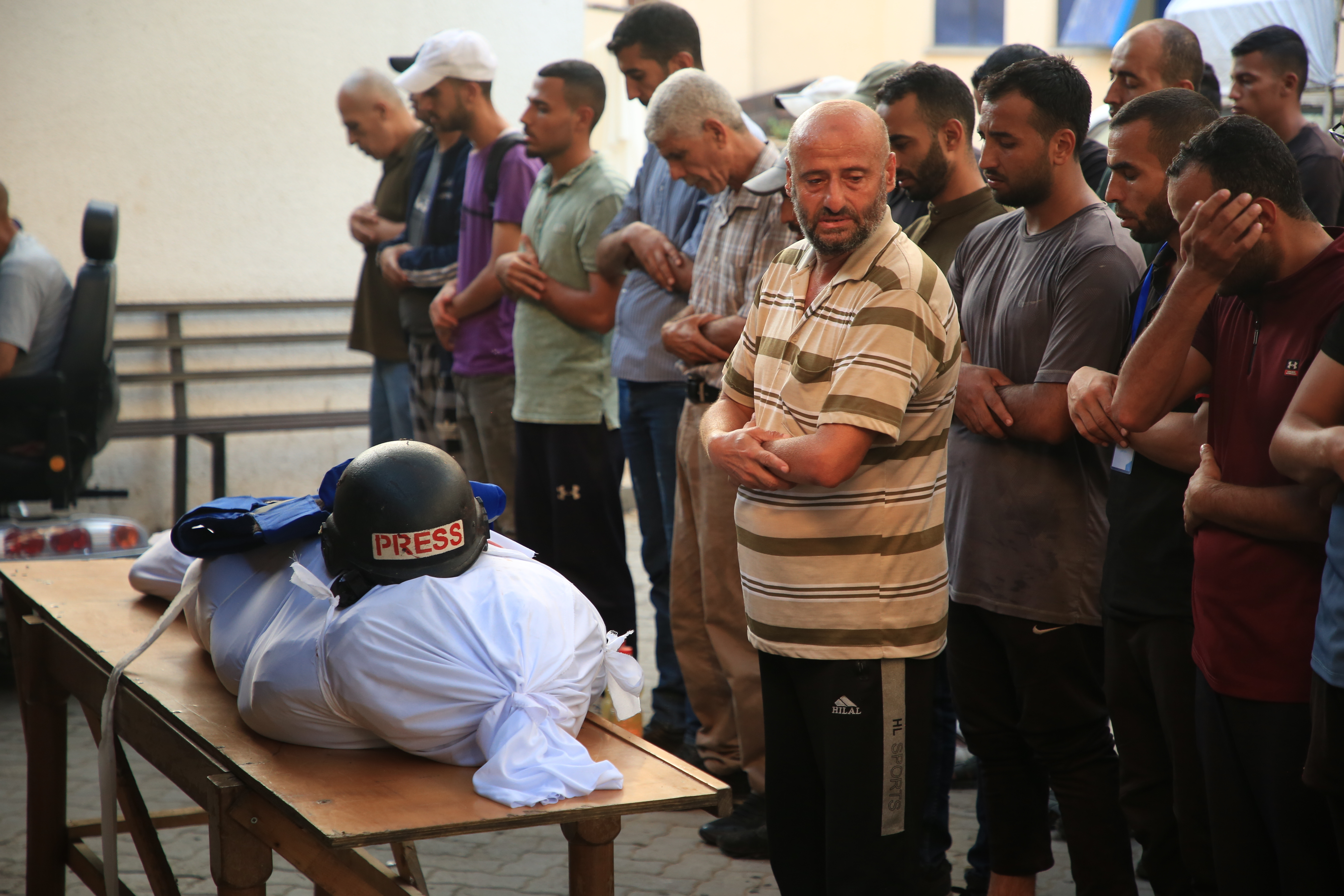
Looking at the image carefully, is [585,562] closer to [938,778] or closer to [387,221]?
[938,778]

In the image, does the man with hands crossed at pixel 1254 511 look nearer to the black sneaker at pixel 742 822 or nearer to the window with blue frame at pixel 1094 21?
the black sneaker at pixel 742 822

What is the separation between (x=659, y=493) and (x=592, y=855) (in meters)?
2.29

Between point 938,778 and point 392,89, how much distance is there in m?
4.02

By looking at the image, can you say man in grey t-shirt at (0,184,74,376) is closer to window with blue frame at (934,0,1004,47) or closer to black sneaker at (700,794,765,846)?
black sneaker at (700,794,765,846)

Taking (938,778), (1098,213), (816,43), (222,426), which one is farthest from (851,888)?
(816,43)

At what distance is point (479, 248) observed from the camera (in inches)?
194

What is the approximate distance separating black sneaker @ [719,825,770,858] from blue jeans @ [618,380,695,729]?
2.31 ft

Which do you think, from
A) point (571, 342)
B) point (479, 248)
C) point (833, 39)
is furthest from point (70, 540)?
point (833, 39)

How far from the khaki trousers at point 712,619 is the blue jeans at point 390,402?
2096 mm

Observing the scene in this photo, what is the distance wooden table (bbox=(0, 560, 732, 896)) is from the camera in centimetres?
201

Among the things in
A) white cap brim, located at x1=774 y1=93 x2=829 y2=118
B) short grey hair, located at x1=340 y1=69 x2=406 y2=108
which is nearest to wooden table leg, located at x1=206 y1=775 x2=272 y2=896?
white cap brim, located at x1=774 y1=93 x2=829 y2=118

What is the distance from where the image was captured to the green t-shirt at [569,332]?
446 cm

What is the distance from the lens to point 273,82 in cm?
815

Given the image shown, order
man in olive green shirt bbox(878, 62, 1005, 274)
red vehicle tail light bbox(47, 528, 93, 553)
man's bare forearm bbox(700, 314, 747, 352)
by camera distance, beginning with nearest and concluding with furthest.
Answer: man in olive green shirt bbox(878, 62, 1005, 274)
man's bare forearm bbox(700, 314, 747, 352)
red vehicle tail light bbox(47, 528, 93, 553)
